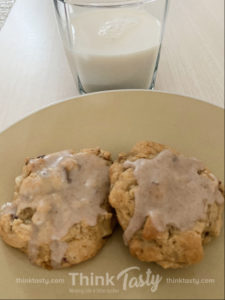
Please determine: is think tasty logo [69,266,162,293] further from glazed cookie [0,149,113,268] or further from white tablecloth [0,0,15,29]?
white tablecloth [0,0,15,29]

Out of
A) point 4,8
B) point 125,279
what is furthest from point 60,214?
point 4,8

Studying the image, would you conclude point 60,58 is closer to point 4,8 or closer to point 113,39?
point 113,39

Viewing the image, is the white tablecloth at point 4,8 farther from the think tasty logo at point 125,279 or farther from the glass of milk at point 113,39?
the think tasty logo at point 125,279

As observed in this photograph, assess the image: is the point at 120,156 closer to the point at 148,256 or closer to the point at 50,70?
the point at 148,256

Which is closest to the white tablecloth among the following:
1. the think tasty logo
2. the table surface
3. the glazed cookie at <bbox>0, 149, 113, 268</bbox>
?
the table surface

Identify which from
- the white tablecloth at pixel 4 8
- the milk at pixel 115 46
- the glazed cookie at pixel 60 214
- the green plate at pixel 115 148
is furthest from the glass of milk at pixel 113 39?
the white tablecloth at pixel 4 8

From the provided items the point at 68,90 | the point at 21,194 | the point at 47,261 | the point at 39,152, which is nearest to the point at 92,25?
the point at 68,90
